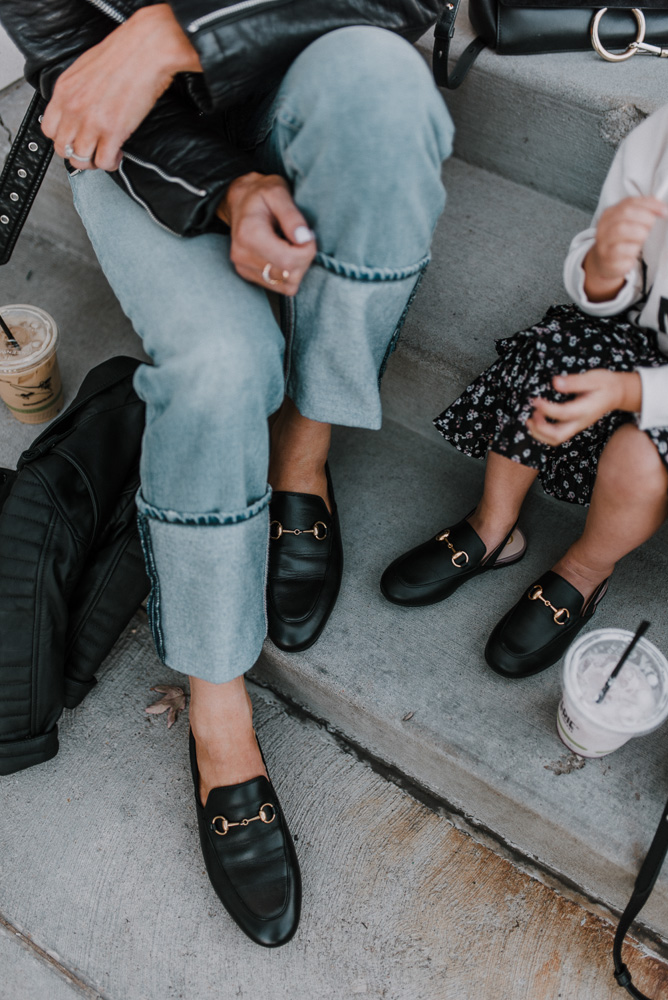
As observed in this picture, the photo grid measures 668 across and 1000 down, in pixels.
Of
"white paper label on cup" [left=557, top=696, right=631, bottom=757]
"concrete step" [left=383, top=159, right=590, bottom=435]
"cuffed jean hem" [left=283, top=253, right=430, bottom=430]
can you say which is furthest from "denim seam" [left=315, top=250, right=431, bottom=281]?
"white paper label on cup" [left=557, top=696, right=631, bottom=757]

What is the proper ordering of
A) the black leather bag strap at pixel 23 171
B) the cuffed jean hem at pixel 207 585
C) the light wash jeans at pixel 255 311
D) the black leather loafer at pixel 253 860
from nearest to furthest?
the light wash jeans at pixel 255 311 → the cuffed jean hem at pixel 207 585 → the black leather loafer at pixel 253 860 → the black leather bag strap at pixel 23 171

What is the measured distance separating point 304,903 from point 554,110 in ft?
5.42

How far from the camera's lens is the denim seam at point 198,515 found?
3.37 ft

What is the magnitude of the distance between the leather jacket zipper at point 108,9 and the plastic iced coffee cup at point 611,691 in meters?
1.16

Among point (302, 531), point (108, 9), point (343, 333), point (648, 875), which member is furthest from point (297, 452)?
point (648, 875)

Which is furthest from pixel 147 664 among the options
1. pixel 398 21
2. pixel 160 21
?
pixel 398 21

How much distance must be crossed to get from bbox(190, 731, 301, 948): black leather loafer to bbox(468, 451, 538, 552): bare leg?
24.0 inches

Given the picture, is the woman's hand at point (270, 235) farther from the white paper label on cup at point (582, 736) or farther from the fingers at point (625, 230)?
the white paper label on cup at point (582, 736)

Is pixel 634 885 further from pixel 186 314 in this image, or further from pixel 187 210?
pixel 187 210

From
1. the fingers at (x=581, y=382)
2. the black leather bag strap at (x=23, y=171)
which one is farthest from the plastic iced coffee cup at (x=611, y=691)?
the black leather bag strap at (x=23, y=171)

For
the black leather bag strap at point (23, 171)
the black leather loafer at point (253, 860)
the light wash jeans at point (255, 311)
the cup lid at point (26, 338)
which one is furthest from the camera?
the cup lid at point (26, 338)

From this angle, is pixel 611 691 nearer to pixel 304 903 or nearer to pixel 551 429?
pixel 551 429

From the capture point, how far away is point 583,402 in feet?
3.35

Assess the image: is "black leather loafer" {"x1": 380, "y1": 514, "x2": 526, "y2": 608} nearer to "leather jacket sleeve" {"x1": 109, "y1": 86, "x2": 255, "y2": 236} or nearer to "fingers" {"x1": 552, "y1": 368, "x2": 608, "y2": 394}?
"fingers" {"x1": 552, "y1": 368, "x2": 608, "y2": 394}
